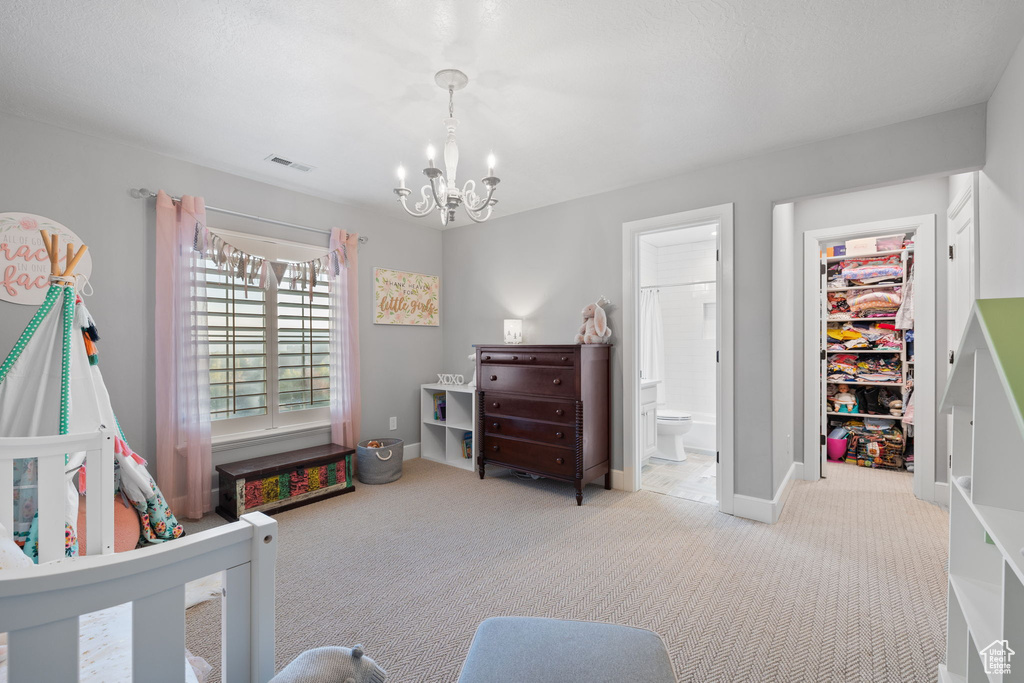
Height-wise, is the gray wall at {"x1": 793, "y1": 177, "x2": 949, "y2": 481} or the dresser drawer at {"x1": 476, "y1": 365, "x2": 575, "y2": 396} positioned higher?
the gray wall at {"x1": 793, "y1": 177, "x2": 949, "y2": 481}

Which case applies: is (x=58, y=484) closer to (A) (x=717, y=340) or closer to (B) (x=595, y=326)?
(B) (x=595, y=326)

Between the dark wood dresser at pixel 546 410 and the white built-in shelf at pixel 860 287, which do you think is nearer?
the dark wood dresser at pixel 546 410

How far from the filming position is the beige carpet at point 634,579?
1751 mm

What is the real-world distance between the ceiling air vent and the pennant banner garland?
0.65m

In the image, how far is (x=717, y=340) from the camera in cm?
316

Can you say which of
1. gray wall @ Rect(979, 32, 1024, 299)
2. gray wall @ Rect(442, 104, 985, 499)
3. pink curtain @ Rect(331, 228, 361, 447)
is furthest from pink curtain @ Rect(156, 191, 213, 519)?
gray wall @ Rect(979, 32, 1024, 299)

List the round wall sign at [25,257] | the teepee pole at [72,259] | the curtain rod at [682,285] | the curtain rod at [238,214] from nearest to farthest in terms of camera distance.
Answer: the teepee pole at [72,259] < the round wall sign at [25,257] < the curtain rod at [238,214] < the curtain rod at [682,285]

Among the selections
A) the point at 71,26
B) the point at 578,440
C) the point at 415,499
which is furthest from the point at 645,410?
the point at 71,26

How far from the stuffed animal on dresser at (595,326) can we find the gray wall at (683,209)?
0.11 metres

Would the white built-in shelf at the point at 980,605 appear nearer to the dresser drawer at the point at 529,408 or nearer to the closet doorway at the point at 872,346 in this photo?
the dresser drawer at the point at 529,408

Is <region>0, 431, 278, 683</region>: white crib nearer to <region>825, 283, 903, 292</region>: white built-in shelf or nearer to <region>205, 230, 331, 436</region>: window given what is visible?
<region>205, 230, 331, 436</region>: window

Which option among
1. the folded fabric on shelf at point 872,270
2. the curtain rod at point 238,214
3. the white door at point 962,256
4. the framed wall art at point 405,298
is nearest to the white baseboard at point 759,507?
the white door at point 962,256

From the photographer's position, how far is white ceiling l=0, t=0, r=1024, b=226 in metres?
1.74

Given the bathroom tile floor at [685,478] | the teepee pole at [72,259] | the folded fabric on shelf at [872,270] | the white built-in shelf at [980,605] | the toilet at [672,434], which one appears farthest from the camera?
the toilet at [672,434]
